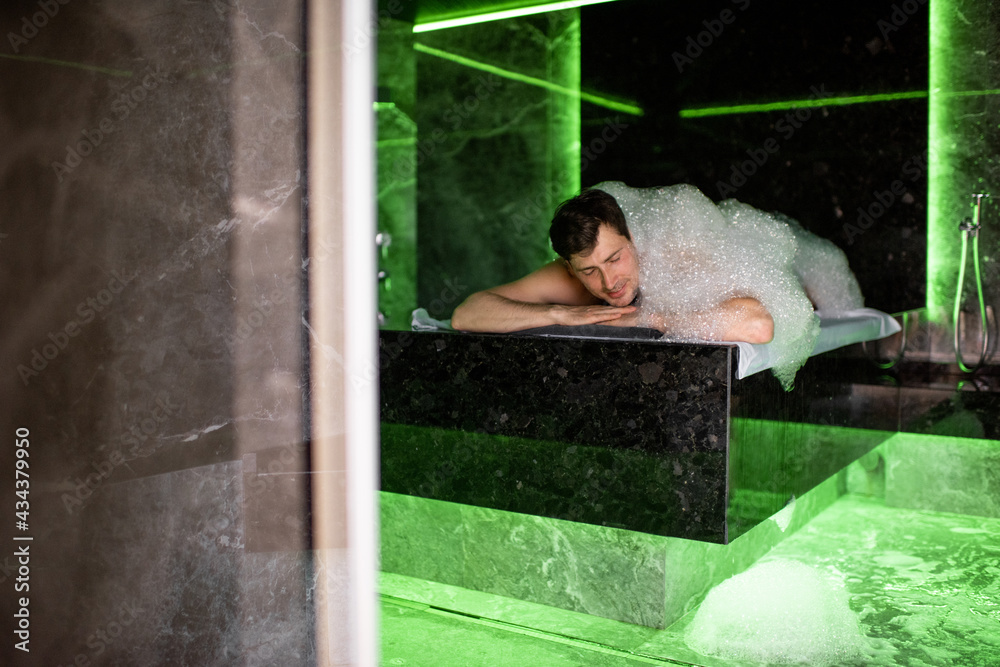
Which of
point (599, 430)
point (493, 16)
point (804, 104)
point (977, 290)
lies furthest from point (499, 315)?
point (977, 290)

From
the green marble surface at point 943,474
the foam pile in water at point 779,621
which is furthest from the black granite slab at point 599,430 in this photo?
the green marble surface at point 943,474

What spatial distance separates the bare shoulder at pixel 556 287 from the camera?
2.21 metres

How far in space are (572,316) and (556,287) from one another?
0.38 metres

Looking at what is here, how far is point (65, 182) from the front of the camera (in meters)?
0.73

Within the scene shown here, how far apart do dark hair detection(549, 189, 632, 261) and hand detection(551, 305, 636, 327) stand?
0.17m

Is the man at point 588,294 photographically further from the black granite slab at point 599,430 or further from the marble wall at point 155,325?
the marble wall at point 155,325

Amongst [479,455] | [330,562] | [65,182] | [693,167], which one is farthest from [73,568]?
[693,167]

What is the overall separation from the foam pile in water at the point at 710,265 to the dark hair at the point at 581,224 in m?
0.13

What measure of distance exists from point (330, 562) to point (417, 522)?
133 centimetres

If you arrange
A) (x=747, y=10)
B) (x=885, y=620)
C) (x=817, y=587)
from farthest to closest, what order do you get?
1. (x=747, y=10)
2. (x=817, y=587)
3. (x=885, y=620)

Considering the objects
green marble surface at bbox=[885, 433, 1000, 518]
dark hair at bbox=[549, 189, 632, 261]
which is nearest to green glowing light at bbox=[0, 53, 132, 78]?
dark hair at bbox=[549, 189, 632, 261]

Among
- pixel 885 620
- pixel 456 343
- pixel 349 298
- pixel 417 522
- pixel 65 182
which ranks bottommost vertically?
pixel 885 620

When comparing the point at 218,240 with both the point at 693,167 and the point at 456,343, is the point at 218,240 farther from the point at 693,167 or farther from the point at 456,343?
the point at 693,167

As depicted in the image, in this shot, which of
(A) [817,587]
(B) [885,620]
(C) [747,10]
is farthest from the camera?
(C) [747,10]
